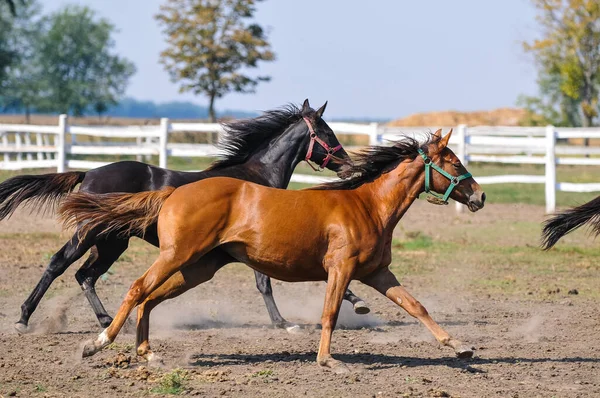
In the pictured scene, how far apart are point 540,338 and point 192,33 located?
34.0 metres

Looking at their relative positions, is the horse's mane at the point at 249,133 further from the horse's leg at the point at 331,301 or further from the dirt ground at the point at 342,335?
the horse's leg at the point at 331,301

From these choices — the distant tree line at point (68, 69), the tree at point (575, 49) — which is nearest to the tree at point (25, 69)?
the distant tree line at point (68, 69)

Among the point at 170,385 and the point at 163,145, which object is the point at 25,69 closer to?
the point at 163,145

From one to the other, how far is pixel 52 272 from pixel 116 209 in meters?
1.48

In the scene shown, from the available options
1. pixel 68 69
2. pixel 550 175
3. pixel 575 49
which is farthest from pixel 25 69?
pixel 550 175

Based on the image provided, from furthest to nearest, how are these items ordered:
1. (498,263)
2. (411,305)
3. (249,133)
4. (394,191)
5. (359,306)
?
(498,263)
(249,133)
(359,306)
(394,191)
(411,305)

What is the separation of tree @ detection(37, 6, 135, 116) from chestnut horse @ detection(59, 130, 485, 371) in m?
55.5

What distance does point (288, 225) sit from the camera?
6.16m

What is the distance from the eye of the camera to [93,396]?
5.39m

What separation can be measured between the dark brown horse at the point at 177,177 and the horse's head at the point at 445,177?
2.38 feet

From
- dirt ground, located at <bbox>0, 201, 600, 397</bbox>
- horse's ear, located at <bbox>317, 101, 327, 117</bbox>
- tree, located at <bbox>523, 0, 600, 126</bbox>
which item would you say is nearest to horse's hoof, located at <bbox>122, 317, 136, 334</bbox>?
dirt ground, located at <bbox>0, 201, 600, 397</bbox>

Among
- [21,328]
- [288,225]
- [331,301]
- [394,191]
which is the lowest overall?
[21,328]

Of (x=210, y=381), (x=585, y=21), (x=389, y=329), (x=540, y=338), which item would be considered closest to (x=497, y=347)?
(x=540, y=338)

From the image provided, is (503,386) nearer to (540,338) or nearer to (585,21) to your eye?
(540,338)
